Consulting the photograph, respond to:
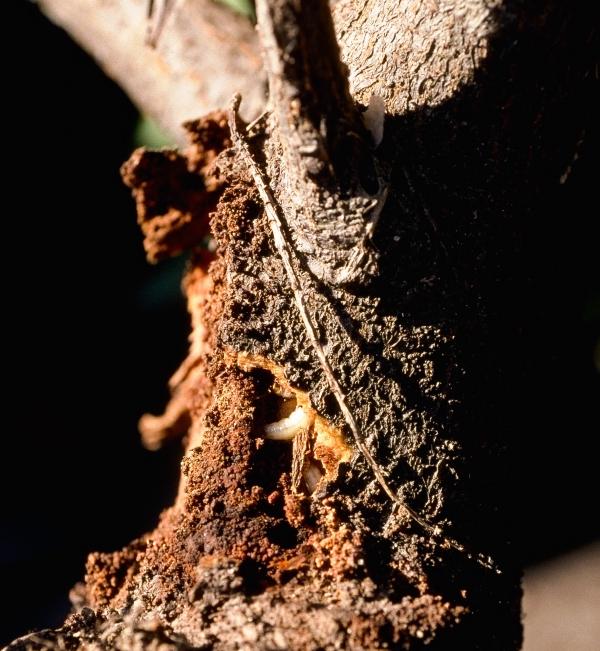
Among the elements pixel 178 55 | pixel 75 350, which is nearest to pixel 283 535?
A: pixel 178 55

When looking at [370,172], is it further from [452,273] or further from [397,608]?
[397,608]

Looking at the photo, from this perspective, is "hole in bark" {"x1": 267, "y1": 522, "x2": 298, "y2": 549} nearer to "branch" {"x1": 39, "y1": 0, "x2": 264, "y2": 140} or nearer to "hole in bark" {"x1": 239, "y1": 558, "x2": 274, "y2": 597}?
"hole in bark" {"x1": 239, "y1": 558, "x2": 274, "y2": 597}

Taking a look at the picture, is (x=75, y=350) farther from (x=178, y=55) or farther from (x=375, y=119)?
(x=375, y=119)

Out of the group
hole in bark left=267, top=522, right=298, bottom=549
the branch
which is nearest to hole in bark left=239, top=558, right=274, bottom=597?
hole in bark left=267, top=522, right=298, bottom=549

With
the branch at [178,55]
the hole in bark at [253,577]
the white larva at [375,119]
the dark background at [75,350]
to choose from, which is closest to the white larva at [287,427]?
the hole in bark at [253,577]

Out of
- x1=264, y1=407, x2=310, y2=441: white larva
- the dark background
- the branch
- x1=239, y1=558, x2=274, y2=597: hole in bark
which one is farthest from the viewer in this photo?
the dark background

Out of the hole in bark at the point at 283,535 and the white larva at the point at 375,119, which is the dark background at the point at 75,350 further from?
the white larva at the point at 375,119

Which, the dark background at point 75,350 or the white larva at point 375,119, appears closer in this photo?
the white larva at point 375,119
